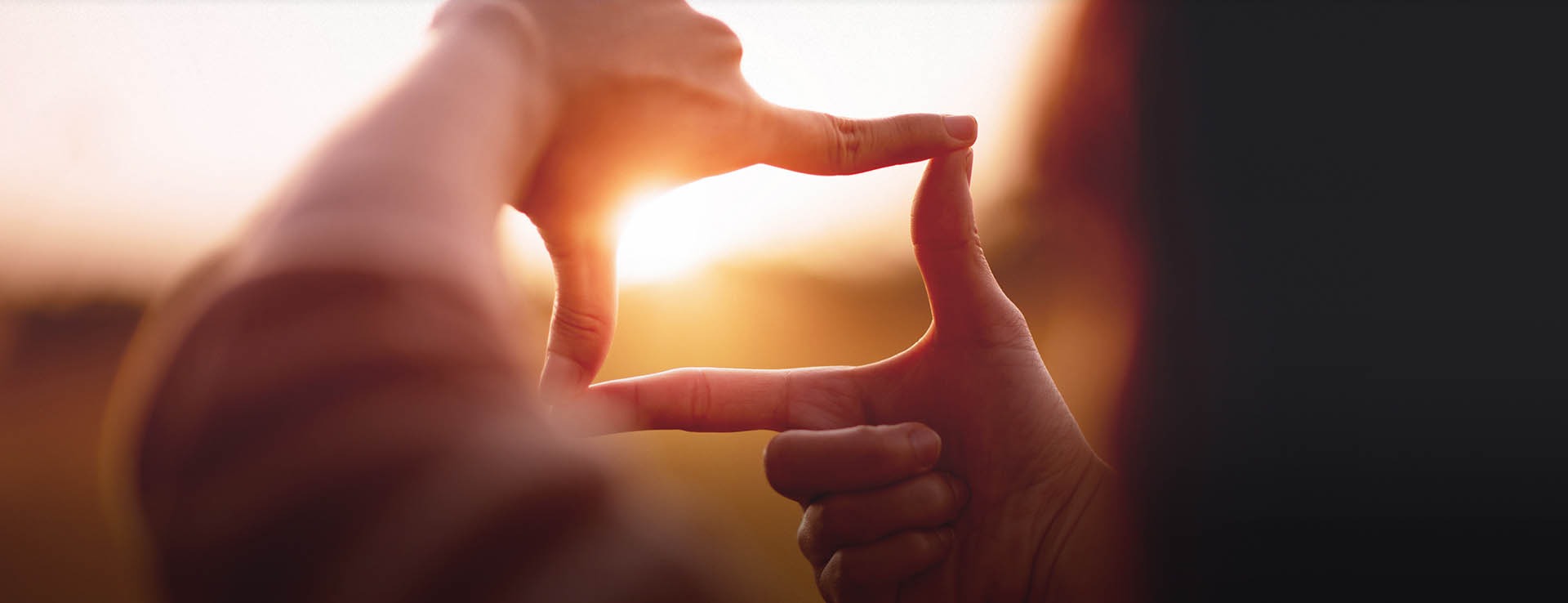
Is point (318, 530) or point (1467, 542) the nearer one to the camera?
point (318, 530)

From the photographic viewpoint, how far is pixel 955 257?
1.94 meters

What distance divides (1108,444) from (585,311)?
1395 millimetres

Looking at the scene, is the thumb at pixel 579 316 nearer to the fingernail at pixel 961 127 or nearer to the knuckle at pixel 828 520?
the knuckle at pixel 828 520

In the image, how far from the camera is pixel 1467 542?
131cm

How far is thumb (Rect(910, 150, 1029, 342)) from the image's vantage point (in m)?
1.93

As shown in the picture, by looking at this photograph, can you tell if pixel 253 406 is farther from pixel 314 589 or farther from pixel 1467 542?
pixel 1467 542

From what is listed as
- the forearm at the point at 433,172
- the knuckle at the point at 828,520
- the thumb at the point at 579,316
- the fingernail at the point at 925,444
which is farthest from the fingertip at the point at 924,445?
the forearm at the point at 433,172

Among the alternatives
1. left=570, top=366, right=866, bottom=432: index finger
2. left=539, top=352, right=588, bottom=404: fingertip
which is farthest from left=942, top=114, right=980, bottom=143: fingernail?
left=539, top=352, right=588, bottom=404: fingertip

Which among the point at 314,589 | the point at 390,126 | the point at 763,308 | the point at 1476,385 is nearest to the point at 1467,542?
the point at 1476,385

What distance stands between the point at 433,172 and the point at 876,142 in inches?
46.1

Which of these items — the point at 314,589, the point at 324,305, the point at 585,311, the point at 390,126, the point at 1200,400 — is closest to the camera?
the point at 314,589

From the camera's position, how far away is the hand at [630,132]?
150 cm

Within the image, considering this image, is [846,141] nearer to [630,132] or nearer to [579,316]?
[630,132]

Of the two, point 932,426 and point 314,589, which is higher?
point 314,589
